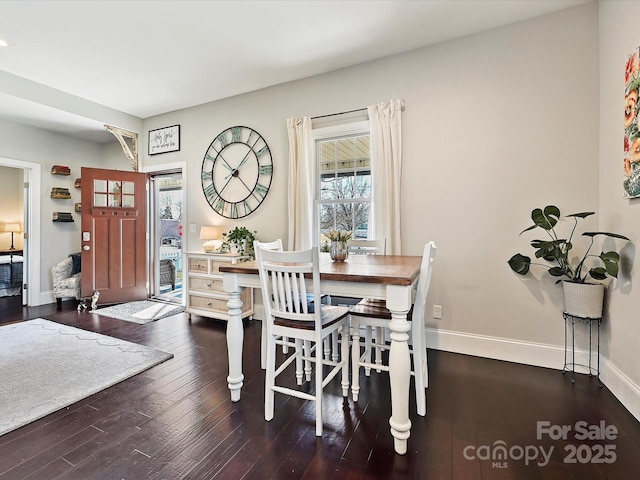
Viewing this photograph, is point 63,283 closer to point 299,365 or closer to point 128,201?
point 128,201

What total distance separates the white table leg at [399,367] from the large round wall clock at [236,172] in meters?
2.68

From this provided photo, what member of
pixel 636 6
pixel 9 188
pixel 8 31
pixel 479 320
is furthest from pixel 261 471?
pixel 9 188

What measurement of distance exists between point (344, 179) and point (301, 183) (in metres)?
0.49

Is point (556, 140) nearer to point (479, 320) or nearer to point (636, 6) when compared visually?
point (636, 6)

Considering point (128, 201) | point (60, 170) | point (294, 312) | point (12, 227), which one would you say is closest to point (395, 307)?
point (294, 312)

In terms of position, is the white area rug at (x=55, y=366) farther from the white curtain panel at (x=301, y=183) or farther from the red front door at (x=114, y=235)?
the white curtain panel at (x=301, y=183)

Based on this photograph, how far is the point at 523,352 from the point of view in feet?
8.57

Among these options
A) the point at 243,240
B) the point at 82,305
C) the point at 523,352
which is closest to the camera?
the point at 523,352

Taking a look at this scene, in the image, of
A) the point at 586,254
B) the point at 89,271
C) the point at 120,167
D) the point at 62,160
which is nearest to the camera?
the point at 586,254

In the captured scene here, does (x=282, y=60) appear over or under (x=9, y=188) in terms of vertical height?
over

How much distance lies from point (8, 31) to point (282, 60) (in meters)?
2.44

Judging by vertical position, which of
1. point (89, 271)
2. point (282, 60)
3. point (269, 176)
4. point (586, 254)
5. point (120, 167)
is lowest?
point (89, 271)

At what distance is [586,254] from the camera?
7.88 ft

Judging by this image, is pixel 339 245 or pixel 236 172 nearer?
pixel 339 245
